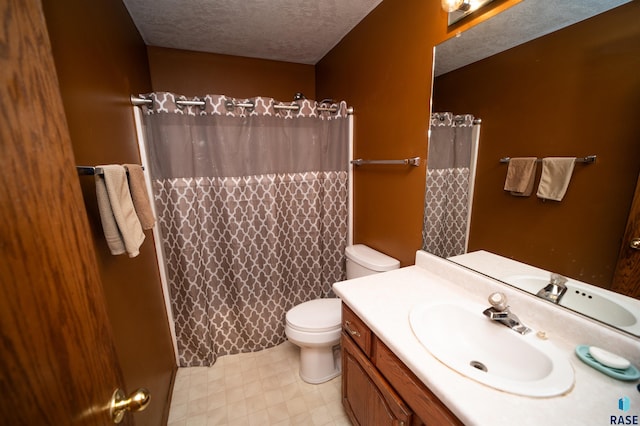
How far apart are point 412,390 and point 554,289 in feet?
2.10

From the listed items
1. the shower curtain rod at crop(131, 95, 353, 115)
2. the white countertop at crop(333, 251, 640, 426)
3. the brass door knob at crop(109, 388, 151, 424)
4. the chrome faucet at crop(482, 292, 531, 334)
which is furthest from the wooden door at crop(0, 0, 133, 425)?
the shower curtain rod at crop(131, 95, 353, 115)

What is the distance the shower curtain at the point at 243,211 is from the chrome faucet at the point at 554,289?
4.37 feet

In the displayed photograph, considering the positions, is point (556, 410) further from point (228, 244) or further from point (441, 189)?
point (228, 244)

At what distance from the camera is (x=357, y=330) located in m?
1.11

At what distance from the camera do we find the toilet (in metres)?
1.54

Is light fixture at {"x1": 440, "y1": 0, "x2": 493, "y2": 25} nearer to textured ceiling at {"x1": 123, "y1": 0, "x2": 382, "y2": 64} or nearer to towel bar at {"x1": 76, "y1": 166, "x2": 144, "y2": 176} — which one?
textured ceiling at {"x1": 123, "y1": 0, "x2": 382, "y2": 64}

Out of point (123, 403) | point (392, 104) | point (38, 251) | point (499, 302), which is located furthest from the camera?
point (392, 104)

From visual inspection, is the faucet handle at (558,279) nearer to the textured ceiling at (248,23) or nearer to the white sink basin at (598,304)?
the white sink basin at (598,304)

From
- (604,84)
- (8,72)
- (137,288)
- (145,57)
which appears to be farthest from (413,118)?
(145,57)

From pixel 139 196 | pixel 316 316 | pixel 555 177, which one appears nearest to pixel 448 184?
pixel 555 177

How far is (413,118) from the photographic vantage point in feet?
4.54

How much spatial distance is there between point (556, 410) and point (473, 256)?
666 millimetres

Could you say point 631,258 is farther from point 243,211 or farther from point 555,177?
point 243,211

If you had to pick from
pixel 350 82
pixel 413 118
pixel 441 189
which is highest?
pixel 350 82
